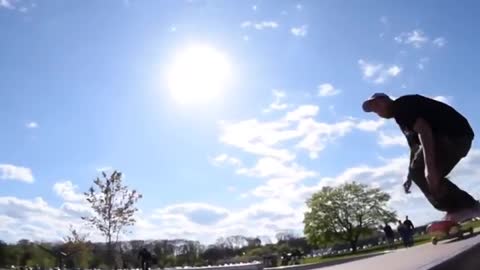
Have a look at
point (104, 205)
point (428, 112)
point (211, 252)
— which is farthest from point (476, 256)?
point (211, 252)

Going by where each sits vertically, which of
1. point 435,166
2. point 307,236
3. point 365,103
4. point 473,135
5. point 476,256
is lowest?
point 476,256

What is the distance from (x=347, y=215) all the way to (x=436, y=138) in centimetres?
7089

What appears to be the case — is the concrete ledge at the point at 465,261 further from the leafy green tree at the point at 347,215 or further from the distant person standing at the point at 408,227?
the leafy green tree at the point at 347,215

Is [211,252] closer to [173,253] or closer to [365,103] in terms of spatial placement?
[173,253]

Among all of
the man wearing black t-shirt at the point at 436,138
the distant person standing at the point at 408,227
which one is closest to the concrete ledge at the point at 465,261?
the man wearing black t-shirt at the point at 436,138

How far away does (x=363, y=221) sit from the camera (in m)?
71.1

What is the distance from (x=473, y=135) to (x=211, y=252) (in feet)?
309

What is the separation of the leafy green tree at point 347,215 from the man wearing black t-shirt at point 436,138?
6951 centimetres

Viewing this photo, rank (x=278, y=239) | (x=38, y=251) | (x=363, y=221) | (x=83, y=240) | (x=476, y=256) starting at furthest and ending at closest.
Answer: (x=278, y=239) < (x=38, y=251) < (x=363, y=221) < (x=83, y=240) < (x=476, y=256)

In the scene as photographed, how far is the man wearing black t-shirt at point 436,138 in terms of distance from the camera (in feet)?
9.87

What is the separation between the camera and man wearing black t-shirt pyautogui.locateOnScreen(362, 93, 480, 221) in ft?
9.87

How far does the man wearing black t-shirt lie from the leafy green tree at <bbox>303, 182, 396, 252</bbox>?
228 feet

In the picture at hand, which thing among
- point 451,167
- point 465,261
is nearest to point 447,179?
point 451,167

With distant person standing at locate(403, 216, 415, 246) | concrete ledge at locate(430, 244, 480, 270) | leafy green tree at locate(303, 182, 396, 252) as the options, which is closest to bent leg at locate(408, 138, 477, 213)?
concrete ledge at locate(430, 244, 480, 270)
